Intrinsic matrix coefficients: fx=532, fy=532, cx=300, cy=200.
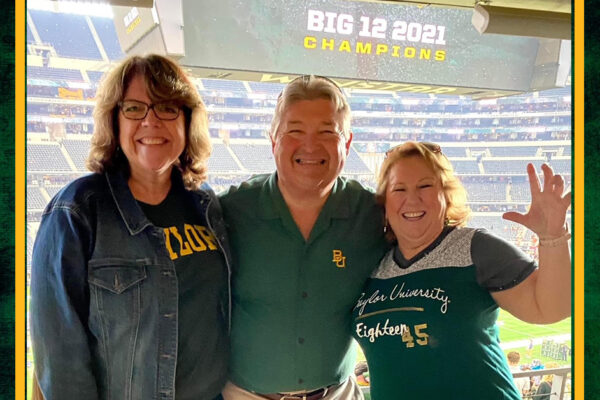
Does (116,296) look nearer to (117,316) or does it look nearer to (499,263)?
(117,316)

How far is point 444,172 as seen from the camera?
1.52 metres

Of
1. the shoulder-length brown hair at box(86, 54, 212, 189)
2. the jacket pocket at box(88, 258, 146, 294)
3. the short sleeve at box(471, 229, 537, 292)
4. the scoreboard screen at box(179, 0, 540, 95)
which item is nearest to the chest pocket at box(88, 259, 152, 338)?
the jacket pocket at box(88, 258, 146, 294)

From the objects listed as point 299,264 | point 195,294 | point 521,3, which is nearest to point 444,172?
point 299,264

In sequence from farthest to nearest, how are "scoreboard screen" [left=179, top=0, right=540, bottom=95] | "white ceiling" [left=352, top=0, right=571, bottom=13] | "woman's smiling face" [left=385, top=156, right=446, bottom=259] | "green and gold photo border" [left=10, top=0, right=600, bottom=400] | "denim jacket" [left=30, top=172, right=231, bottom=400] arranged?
"scoreboard screen" [left=179, top=0, right=540, bottom=95] → "white ceiling" [left=352, top=0, right=571, bottom=13] → "woman's smiling face" [left=385, top=156, right=446, bottom=259] → "denim jacket" [left=30, top=172, right=231, bottom=400] → "green and gold photo border" [left=10, top=0, right=600, bottom=400]

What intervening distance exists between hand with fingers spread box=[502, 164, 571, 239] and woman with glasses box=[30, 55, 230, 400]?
785 millimetres

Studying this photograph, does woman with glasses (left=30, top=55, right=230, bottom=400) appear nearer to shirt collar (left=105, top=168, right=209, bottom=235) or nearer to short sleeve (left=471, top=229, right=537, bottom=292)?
shirt collar (left=105, top=168, right=209, bottom=235)

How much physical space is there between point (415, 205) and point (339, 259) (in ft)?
0.90

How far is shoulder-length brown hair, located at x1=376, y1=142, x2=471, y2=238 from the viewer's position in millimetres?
1517

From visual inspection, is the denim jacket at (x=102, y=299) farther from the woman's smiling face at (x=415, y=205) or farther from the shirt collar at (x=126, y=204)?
the woman's smiling face at (x=415, y=205)

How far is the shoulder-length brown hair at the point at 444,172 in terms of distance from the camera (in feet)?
4.98

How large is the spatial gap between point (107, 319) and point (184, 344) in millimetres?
203

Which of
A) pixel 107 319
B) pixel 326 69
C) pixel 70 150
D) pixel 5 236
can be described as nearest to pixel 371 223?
pixel 107 319

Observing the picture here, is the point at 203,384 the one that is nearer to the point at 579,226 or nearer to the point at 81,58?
the point at 579,226

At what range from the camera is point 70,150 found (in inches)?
141
